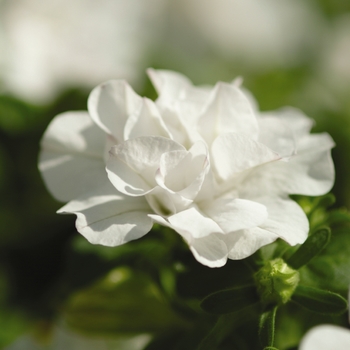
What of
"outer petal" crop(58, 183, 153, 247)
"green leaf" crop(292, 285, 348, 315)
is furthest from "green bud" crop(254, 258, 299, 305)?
"outer petal" crop(58, 183, 153, 247)

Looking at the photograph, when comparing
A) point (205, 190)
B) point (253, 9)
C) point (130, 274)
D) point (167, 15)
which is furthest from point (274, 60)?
point (205, 190)

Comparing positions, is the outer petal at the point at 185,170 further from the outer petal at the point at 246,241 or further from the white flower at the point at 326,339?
the white flower at the point at 326,339

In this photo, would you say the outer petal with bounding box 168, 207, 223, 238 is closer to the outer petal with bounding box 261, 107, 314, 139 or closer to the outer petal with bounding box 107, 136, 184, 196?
the outer petal with bounding box 107, 136, 184, 196

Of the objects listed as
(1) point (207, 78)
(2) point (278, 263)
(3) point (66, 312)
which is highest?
(2) point (278, 263)

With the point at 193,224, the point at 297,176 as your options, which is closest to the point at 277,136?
the point at 297,176

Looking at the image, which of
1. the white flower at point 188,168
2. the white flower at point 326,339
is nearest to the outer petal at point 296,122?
the white flower at point 188,168

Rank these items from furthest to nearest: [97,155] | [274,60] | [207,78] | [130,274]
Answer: [274,60] → [207,78] → [130,274] → [97,155]

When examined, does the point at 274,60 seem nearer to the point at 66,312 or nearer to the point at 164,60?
the point at 164,60

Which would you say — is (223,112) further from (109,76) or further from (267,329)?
(109,76)
